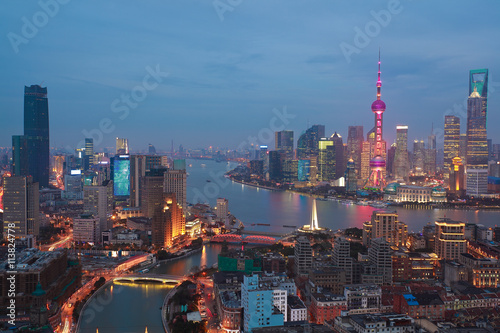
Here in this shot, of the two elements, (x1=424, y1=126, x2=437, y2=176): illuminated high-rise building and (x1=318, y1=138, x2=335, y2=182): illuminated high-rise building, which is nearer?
(x1=318, y1=138, x2=335, y2=182): illuminated high-rise building

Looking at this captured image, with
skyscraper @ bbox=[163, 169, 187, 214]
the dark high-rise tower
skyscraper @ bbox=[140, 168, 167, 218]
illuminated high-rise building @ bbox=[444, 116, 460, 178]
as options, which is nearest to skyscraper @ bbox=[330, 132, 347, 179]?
illuminated high-rise building @ bbox=[444, 116, 460, 178]

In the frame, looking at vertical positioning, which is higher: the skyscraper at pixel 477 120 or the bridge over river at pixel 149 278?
the skyscraper at pixel 477 120

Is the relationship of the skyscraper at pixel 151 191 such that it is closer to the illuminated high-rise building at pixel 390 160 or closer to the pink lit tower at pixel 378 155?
the pink lit tower at pixel 378 155

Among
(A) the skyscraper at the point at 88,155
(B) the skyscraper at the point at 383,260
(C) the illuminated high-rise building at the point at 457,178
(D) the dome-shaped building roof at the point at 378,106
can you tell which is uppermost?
(D) the dome-shaped building roof at the point at 378,106

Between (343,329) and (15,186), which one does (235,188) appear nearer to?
(15,186)

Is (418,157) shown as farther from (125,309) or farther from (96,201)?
(125,309)

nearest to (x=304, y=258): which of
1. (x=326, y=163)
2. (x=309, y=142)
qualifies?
(x=326, y=163)

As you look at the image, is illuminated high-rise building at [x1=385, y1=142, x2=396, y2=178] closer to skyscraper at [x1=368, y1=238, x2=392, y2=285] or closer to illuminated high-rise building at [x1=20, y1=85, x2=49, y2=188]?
illuminated high-rise building at [x1=20, y1=85, x2=49, y2=188]

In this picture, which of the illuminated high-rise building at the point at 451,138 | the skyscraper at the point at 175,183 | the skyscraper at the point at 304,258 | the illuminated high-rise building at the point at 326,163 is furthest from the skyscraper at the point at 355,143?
the skyscraper at the point at 304,258

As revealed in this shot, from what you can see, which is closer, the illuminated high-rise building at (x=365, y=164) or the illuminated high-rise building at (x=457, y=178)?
the illuminated high-rise building at (x=457, y=178)
